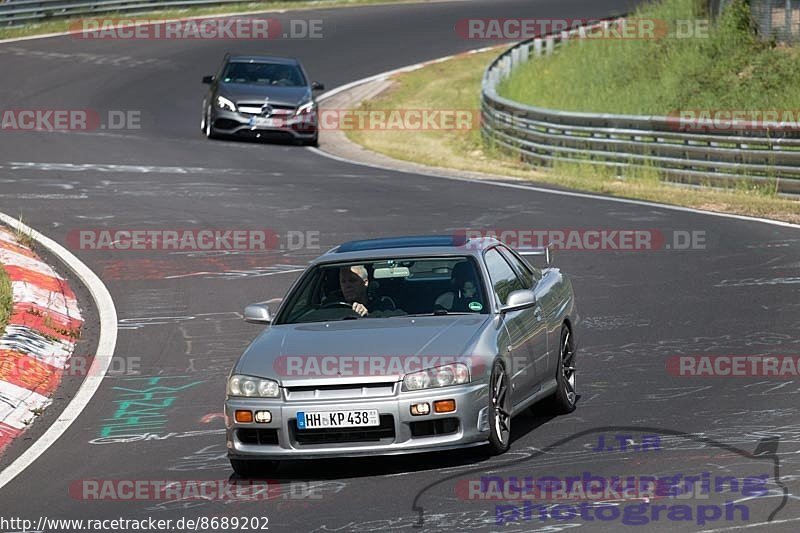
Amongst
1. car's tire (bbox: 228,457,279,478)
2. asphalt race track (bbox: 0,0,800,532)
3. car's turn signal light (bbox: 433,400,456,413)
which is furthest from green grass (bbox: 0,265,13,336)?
car's turn signal light (bbox: 433,400,456,413)

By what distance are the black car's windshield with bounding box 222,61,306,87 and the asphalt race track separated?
1583 mm

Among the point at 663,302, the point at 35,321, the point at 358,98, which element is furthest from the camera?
the point at 358,98

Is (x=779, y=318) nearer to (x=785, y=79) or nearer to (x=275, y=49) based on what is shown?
(x=785, y=79)

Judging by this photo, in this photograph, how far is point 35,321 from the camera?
13258 millimetres

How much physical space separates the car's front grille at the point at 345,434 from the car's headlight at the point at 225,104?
70.1 ft

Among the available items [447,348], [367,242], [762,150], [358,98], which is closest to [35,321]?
[367,242]

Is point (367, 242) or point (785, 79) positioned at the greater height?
point (367, 242)

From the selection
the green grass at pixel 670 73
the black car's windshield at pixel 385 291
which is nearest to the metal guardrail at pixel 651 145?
the green grass at pixel 670 73

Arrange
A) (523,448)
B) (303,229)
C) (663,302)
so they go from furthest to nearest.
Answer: (303,229)
(663,302)
(523,448)

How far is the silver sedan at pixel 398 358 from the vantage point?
865cm

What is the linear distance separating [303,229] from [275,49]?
27576 millimetres

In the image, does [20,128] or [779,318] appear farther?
[20,128]

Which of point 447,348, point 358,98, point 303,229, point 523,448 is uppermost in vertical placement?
point 447,348

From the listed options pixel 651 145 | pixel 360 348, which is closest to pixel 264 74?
pixel 651 145
